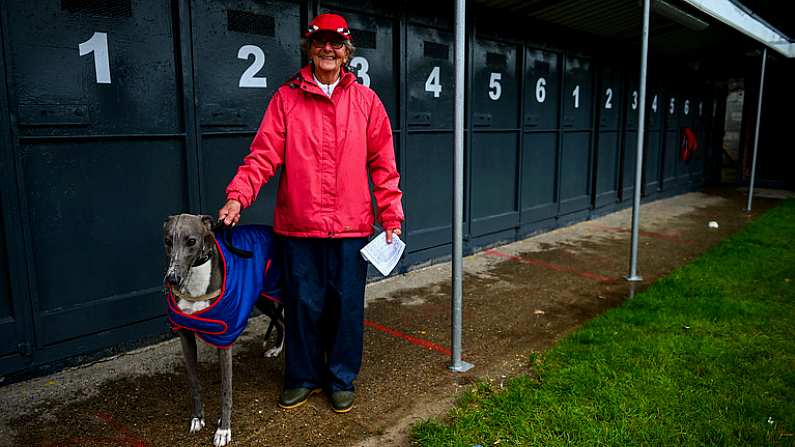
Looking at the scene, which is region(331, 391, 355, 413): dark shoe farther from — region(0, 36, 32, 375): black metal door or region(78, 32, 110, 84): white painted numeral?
region(78, 32, 110, 84): white painted numeral

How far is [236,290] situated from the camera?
2.87 metres

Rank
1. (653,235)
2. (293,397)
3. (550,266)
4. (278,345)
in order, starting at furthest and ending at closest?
(653,235), (550,266), (278,345), (293,397)

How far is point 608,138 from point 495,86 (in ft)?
11.8

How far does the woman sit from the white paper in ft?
0.22

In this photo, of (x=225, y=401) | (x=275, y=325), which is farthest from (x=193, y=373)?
(x=275, y=325)

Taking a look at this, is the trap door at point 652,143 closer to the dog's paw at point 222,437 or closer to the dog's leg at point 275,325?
the dog's leg at point 275,325

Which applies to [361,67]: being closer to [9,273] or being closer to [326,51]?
[326,51]

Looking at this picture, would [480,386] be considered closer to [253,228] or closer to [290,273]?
[290,273]

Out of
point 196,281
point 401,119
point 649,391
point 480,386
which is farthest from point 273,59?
point 649,391

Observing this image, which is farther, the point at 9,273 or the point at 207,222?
the point at 9,273

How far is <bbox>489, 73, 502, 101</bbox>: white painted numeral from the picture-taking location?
7.00 meters

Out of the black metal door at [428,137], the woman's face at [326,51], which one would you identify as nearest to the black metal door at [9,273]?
the woman's face at [326,51]

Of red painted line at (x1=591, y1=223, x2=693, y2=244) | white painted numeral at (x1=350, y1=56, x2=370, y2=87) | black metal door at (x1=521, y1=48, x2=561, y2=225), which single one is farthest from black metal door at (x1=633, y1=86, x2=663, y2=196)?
white painted numeral at (x1=350, y1=56, x2=370, y2=87)

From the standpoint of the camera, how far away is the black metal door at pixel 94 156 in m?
3.46
